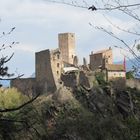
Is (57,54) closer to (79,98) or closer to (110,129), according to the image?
(79,98)

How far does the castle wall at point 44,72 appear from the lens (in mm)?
61875

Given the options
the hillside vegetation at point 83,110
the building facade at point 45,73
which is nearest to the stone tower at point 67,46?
the building facade at point 45,73

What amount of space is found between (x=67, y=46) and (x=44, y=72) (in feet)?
53.7

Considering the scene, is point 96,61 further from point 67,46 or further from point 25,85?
point 25,85

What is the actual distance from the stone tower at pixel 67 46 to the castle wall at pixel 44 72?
13.5 metres

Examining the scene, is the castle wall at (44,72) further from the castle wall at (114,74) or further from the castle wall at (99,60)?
the castle wall at (99,60)

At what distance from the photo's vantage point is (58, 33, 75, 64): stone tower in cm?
7888

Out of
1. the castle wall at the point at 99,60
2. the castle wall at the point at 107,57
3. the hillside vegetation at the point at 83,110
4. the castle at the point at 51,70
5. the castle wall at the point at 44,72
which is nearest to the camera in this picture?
the hillside vegetation at the point at 83,110

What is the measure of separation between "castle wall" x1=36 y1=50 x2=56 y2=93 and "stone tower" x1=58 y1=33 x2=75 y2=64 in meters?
13.5

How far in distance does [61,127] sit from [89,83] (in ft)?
54.5

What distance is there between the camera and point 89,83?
6081 centimetres

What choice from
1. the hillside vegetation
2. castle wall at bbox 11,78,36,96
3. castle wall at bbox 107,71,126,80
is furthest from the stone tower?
the hillside vegetation

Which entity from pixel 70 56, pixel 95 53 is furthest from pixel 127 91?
pixel 70 56

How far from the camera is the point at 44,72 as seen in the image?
63.4m
